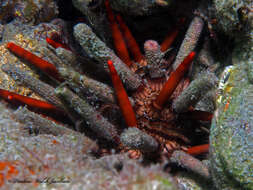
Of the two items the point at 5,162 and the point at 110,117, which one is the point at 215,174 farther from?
the point at 5,162

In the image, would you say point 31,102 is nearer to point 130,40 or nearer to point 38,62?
point 38,62

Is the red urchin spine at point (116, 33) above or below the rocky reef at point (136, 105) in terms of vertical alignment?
above

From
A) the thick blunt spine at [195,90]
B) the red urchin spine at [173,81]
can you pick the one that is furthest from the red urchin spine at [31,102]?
the thick blunt spine at [195,90]

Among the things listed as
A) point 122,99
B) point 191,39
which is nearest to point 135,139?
point 122,99

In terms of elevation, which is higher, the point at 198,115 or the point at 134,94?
the point at 134,94

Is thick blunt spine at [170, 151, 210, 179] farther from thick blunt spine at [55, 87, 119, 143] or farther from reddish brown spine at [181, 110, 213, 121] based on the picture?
thick blunt spine at [55, 87, 119, 143]

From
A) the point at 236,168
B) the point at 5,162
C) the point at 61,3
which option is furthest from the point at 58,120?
the point at 61,3

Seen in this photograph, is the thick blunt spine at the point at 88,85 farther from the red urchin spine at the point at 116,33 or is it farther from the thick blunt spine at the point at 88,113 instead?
the red urchin spine at the point at 116,33
